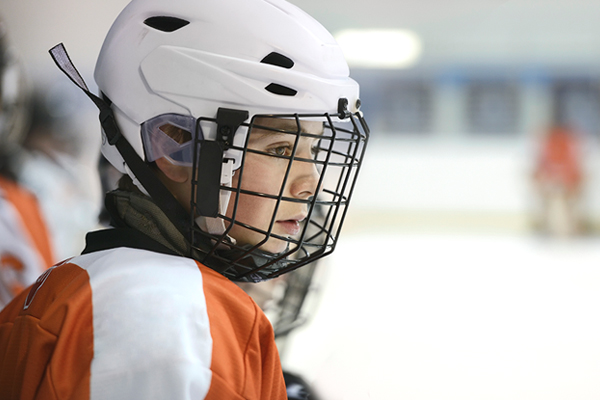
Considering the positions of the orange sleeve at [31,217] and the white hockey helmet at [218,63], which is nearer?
the white hockey helmet at [218,63]

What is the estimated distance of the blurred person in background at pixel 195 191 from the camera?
0.59m

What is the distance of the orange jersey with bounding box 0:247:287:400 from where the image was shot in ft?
1.81

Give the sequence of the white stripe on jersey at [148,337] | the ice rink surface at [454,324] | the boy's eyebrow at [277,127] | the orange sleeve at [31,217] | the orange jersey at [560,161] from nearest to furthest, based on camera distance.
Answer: the white stripe on jersey at [148,337] < the boy's eyebrow at [277,127] < the ice rink surface at [454,324] < the orange sleeve at [31,217] < the orange jersey at [560,161]

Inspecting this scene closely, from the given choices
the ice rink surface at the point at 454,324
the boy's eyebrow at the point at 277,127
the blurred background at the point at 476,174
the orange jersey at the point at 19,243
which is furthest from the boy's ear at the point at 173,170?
the blurred background at the point at 476,174

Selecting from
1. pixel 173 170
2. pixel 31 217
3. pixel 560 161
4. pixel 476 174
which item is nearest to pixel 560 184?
pixel 560 161

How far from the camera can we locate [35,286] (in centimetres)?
77

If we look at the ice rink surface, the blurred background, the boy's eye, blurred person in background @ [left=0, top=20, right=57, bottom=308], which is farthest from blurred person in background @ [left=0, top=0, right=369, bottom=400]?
the blurred background

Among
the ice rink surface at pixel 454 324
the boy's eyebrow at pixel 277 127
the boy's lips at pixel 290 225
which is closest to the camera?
the boy's eyebrow at pixel 277 127

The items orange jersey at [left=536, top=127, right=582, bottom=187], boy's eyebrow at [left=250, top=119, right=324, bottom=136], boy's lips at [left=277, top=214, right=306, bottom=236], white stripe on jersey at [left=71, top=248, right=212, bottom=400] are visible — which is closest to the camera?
white stripe on jersey at [left=71, top=248, right=212, bottom=400]

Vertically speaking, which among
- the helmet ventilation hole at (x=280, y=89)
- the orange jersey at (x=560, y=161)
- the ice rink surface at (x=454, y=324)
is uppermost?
the orange jersey at (x=560, y=161)

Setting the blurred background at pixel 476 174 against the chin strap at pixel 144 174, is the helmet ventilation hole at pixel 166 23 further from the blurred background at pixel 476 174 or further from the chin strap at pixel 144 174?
the blurred background at pixel 476 174

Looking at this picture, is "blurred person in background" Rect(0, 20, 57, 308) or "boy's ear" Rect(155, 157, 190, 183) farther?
"blurred person in background" Rect(0, 20, 57, 308)

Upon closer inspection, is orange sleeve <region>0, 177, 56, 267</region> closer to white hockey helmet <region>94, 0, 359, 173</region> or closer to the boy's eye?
white hockey helmet <region>94, 0, 359, 173</region>

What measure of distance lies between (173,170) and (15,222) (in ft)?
3.52
